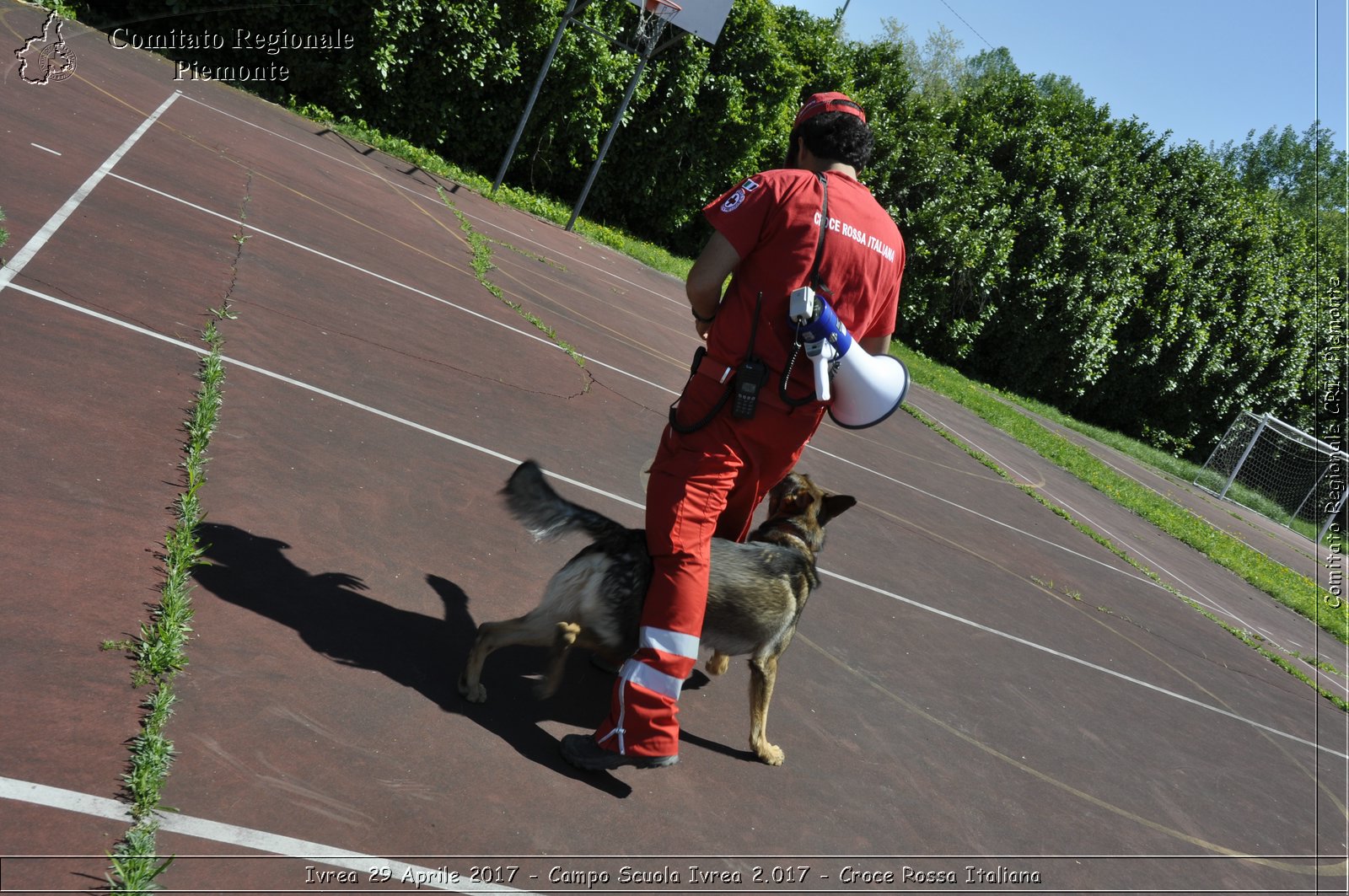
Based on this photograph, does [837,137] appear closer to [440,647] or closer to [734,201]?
[734,201]

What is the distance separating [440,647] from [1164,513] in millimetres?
15831

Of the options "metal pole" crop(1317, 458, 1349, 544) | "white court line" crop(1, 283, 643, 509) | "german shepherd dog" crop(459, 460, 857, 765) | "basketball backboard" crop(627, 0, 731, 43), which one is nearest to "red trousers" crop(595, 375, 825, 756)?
"german shepherd dog" crop(459, 460, 857, 765)

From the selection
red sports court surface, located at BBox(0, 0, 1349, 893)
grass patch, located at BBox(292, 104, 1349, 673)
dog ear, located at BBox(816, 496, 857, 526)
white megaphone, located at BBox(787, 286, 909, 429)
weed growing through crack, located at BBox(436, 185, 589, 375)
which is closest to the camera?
red sports court surface, located at BBox(0, 0, 1349, 893)

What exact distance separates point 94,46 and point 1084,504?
17299 mm

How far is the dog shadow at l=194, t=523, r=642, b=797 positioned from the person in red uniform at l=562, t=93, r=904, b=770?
0.28 m

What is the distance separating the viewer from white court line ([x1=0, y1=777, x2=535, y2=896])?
263 centimetres

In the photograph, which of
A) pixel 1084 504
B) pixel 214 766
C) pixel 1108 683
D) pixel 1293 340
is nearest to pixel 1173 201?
pixel 1293 340

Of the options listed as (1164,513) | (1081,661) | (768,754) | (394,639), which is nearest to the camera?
(394,639)

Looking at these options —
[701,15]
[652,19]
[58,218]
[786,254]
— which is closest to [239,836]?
[786,254]

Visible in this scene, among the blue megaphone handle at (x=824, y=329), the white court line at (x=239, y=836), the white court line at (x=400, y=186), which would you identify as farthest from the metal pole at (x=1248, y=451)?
the white court line at (x=239, y=836)

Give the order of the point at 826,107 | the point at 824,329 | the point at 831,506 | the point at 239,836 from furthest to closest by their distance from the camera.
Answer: the point at 831,506, the point at 826,107, the point at 824,329, the point at 239,836

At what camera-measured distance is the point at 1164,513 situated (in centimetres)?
1697

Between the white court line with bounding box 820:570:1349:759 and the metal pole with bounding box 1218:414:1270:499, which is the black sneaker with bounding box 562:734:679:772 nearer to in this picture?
the white court line with bounding box 820:570:1349:759

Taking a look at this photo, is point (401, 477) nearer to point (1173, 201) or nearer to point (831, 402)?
point (831, 402)
